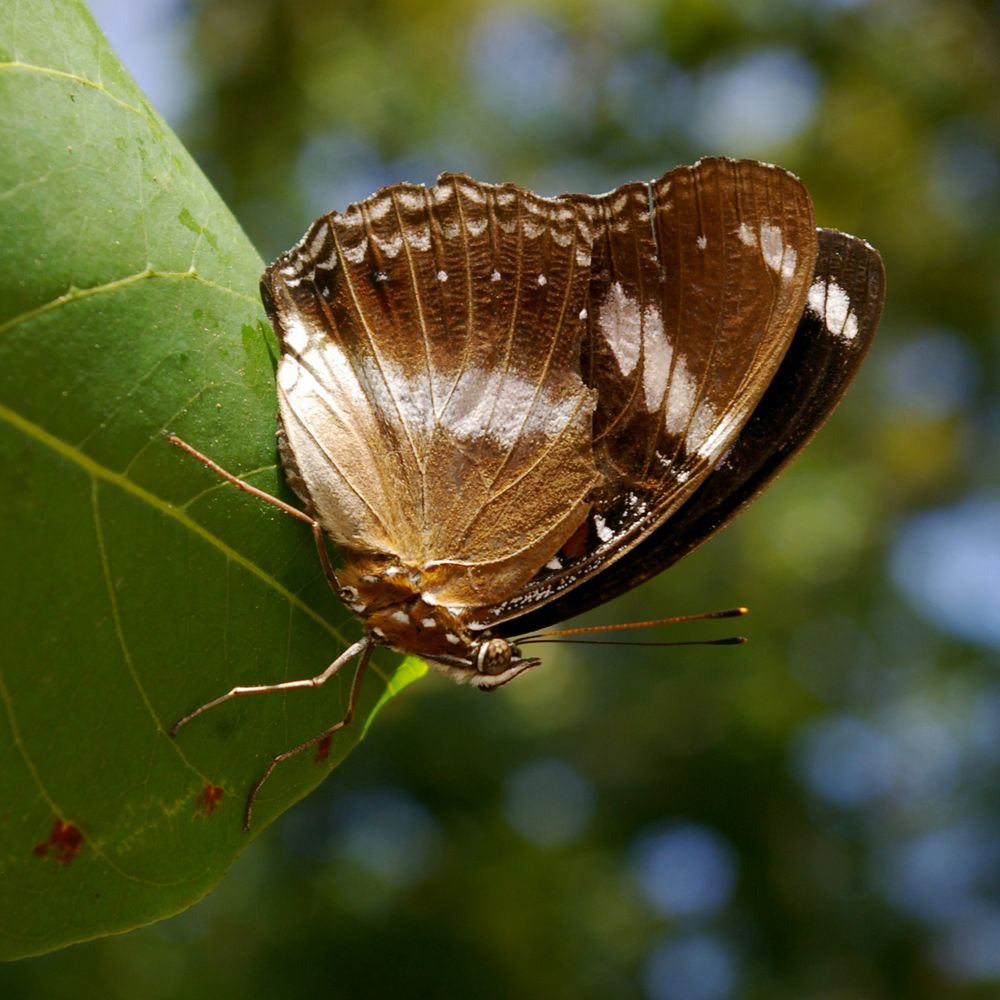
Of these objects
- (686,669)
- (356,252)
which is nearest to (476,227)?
(356,252)

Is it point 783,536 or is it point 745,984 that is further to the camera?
point 783,536

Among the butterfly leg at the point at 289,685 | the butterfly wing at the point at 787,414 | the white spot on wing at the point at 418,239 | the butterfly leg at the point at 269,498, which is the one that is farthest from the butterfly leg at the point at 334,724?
the white spot on wing at the point at 418,239

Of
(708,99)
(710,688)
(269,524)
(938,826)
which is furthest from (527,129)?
(269,524)

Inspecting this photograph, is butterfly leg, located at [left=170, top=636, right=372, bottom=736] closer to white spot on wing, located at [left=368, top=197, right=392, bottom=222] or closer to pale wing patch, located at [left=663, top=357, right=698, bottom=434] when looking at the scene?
pale wing patch, located at [left=663, top=357, right=698, bottom=434]

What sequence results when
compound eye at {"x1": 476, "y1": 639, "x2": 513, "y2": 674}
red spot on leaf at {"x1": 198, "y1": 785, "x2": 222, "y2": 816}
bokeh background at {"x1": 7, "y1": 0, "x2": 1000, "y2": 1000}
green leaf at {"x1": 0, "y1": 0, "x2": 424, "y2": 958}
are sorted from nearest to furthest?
1. green leaf at {"x1": 0, "y1": 0, "x2": 424, "y2": 958}
2. red spot on leaf at {"x1": 198, "y1": 785, "x2": 222, "y2": 816}
3. compound eye at {"x1": 476, "y1": 639, "x2": 513, "y2": 674}
4. bokeh background at {"x1": 7, "y1": 0, "x2": 1000, "y2": 1000}

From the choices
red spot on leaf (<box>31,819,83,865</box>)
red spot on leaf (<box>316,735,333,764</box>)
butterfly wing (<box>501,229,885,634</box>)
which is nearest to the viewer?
red spot on leaf (<box>31,819,83,865</box>)

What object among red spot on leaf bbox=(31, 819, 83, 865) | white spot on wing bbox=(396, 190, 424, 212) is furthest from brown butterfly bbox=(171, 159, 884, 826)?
red spot on leaf bbox=(31, 819, 83, 865)

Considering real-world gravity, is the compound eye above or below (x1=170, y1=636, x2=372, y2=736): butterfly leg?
below

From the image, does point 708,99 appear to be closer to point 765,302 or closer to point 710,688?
point 710,688
